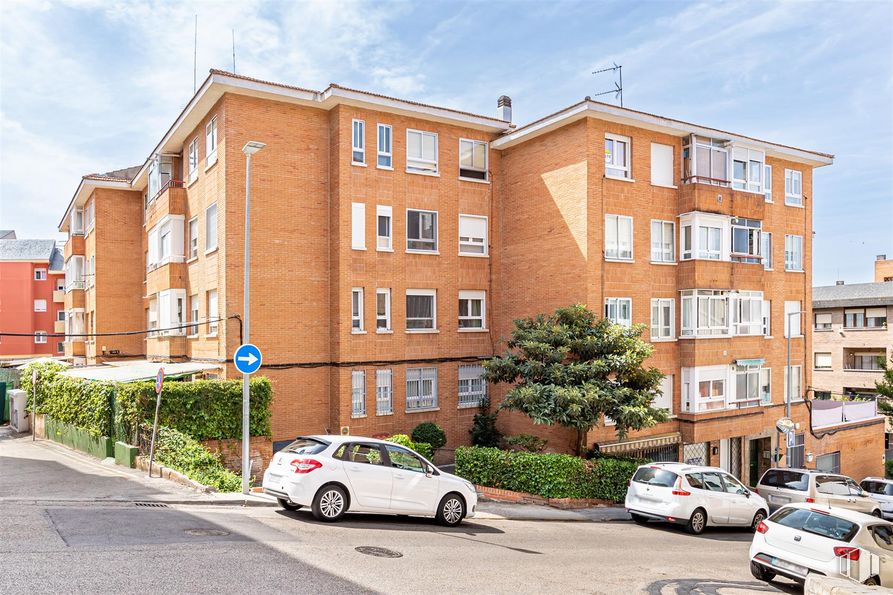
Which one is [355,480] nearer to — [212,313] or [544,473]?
[544,473]

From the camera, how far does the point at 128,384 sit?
696 inches

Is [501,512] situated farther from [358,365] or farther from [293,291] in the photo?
[293,291]

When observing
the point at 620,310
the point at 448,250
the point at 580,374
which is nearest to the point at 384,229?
the point at 448,250

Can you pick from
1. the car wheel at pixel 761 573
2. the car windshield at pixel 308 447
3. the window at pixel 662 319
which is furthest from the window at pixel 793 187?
the car windshield at pixel 308 447

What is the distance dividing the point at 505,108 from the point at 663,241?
8318 millimetres

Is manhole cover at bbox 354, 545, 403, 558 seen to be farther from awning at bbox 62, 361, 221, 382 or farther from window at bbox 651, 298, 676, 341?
window at bbox 651, 298, 676, 341

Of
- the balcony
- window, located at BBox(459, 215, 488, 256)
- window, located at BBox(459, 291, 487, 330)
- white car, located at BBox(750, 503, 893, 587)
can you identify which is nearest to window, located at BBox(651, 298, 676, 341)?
window, located at BBox(459, 291, 487, 330)

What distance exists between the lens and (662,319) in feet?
79.9

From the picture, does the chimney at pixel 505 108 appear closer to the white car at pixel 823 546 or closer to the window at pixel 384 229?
the window at pixel 384 229

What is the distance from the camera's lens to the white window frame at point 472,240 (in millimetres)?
24766

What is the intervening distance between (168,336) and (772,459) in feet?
78.0

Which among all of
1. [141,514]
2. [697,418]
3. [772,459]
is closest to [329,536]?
[141,514]

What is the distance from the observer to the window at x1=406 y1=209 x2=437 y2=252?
23.6 m

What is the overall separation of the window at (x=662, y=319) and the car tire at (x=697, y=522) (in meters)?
8.47
